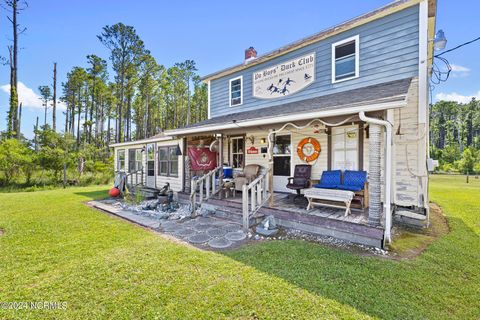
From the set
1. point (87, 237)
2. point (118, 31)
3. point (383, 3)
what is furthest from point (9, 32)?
point (383, 3)

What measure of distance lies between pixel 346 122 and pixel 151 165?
8.62m

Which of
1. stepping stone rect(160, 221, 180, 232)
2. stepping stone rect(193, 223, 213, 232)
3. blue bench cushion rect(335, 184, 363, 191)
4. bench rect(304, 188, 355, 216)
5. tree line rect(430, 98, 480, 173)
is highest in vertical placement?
tree line rect(430, 98, 480, 173)

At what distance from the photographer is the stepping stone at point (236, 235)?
4789 mm

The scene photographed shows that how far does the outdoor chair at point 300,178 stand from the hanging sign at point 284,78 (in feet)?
8.78

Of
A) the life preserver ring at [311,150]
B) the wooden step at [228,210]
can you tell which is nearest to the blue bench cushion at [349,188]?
the life preserver ring at [311,150]

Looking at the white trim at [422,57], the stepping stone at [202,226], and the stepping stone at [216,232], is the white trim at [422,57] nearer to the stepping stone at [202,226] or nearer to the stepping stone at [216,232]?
the stepping stone at [216,232]

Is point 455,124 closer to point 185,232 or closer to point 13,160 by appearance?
point 185,232

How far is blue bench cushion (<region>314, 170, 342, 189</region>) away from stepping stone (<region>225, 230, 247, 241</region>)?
8.11 ft

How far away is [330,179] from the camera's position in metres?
6.10

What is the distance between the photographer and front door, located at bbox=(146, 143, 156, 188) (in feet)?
34.6

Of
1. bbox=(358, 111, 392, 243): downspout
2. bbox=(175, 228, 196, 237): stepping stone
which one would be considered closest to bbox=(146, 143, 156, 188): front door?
bbox=(175, 228, 196, 237): stepping stone

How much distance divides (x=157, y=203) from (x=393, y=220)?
735 centimetres

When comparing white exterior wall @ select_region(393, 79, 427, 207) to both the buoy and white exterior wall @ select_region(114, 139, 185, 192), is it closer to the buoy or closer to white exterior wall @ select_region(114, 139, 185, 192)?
white exterior wall @ select_region(114, 139, 185, 192)

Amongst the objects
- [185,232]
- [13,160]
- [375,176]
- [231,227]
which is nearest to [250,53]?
[231,227]
